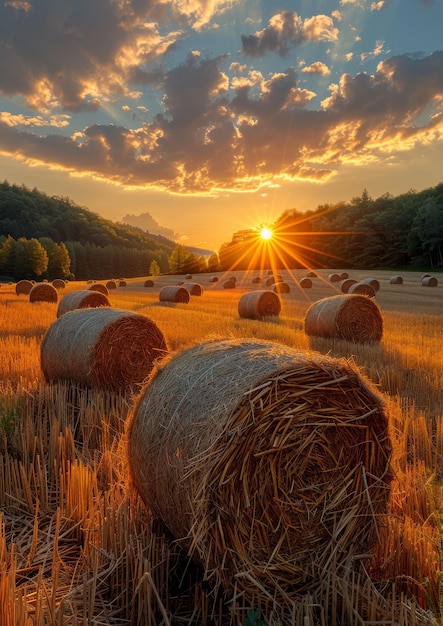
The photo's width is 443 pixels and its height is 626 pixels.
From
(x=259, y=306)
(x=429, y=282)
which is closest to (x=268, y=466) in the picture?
(x=259, y=306)

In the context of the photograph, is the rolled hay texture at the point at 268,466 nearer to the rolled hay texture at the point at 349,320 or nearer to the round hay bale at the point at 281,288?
the rolled hay texture at the point at 349,320

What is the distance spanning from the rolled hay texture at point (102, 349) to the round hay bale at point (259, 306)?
433 inches

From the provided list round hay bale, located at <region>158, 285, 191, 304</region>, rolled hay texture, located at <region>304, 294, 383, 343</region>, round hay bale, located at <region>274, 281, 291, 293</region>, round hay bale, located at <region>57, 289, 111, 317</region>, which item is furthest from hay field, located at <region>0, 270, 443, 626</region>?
round hay bale, located at <region>274, 281, 291, 293</region>

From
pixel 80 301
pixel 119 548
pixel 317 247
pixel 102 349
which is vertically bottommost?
pixel 119 548

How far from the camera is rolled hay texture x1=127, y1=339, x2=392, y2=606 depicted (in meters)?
2.98

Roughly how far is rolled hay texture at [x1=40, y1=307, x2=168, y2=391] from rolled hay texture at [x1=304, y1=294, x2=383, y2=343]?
629cm

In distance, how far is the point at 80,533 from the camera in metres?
3.55

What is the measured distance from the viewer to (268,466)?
3191 mm

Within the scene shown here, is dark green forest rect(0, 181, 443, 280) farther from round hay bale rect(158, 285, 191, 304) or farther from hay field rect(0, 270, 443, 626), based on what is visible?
hay field rect(0, 270, 443, 626)

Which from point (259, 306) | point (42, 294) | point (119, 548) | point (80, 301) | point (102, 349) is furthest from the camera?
point (42, 294)

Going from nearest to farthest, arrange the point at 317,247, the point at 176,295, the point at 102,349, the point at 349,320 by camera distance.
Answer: the point at 102,349
the point at 349,320
the point at 176,295
the point at 317,247

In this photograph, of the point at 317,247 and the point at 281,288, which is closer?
the point at 281,288

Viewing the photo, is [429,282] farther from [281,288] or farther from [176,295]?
[176,295]

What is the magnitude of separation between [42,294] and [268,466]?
24.5m
